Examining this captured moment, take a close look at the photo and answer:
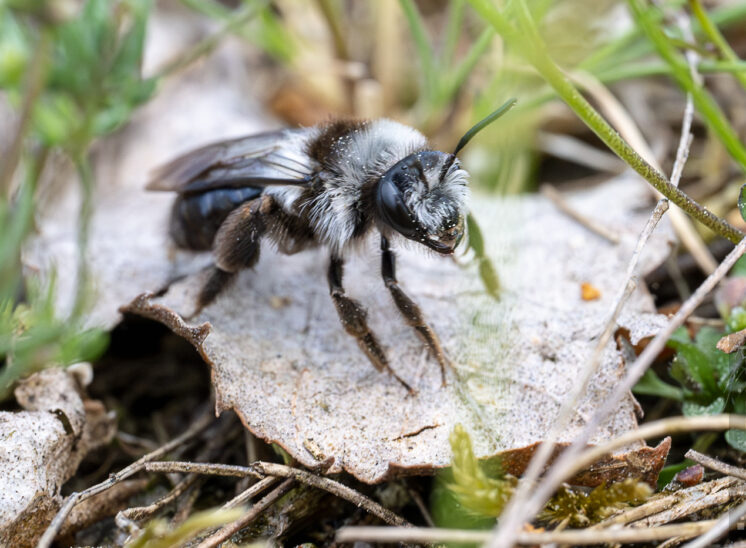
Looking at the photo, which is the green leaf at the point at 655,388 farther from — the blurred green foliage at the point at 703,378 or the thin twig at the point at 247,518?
the thin twig at the point at 247,518

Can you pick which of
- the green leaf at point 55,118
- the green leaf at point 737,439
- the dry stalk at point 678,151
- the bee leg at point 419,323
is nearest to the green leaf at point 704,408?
the green leaf at point 737,439

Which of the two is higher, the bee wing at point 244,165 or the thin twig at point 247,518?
the bee wing at point 244,165

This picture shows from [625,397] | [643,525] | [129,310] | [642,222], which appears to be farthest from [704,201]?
[129,310]

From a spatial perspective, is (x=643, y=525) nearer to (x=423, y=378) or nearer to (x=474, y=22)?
(x=423, y=378)

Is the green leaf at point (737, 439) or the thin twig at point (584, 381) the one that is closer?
the thin twig at point (584, 381)

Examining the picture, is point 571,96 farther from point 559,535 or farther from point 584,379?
point 559,535

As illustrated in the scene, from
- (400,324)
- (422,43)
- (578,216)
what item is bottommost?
(400,324)

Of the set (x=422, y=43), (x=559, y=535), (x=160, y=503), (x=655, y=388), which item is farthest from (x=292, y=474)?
(x=422, y=43)
